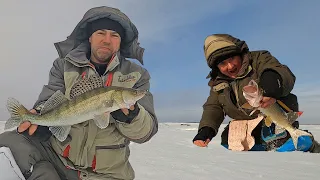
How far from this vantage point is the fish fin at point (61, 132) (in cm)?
298

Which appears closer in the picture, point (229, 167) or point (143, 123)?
point (143, 123)

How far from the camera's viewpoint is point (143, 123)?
131 inches

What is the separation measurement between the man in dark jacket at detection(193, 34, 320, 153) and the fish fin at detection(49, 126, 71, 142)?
132cm

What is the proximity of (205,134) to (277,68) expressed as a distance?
0.86 meters

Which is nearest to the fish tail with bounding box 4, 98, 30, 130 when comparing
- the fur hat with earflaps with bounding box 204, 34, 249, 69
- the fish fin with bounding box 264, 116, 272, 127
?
the fur hat with earflaps with bounding box 204, 34, 249, 69

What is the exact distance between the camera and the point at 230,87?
248cm

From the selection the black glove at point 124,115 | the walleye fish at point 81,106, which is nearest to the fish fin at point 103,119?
the walleye fish at point 81,106

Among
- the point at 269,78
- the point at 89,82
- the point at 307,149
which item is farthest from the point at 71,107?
the point at 307,149

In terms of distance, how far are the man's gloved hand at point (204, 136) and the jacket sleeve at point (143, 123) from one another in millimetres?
770

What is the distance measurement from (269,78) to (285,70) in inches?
6.5

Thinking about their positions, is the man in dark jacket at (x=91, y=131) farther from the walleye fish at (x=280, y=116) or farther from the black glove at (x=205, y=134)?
the walleye fish at (x=280, y=116)

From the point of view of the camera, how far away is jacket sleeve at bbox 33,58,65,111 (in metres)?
3.63

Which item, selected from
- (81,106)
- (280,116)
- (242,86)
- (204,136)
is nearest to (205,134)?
(204,136)

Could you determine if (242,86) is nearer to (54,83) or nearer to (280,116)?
(280,116)
